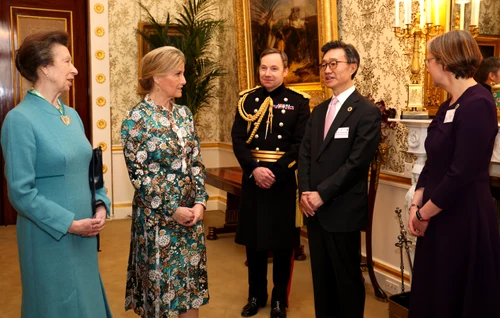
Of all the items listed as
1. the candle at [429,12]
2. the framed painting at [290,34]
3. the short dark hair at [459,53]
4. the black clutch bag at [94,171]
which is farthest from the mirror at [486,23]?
the black clutch bag at [94,171]

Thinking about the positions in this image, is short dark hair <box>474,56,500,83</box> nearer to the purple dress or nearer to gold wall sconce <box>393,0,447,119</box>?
gold wall sconce <box>393,0,447,119</box>

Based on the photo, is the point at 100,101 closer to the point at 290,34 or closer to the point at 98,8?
the point at 98,8

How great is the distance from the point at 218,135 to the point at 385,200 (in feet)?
12.6

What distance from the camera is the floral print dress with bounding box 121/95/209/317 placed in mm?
2705

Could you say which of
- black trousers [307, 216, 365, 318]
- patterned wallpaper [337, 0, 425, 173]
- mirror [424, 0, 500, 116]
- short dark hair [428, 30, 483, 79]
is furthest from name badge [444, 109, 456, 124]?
patterned wallpaper [337, 0, 425, 173]

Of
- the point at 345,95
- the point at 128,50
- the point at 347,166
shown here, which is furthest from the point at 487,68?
the point at 128,50

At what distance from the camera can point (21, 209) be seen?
7.13ft

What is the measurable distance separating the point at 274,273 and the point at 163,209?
1.31 meters

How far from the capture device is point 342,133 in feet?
10.1

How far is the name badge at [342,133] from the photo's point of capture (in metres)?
3.06

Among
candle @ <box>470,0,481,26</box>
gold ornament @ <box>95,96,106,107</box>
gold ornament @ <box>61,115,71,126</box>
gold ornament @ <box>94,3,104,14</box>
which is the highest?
gold ornament @ <box>94,3,104,14</box>

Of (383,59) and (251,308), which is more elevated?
(383,59)

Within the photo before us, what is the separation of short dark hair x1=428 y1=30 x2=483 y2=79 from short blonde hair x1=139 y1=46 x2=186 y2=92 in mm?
1385

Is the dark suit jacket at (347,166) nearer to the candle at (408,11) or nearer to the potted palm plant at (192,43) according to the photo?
the candle at (408,11)
